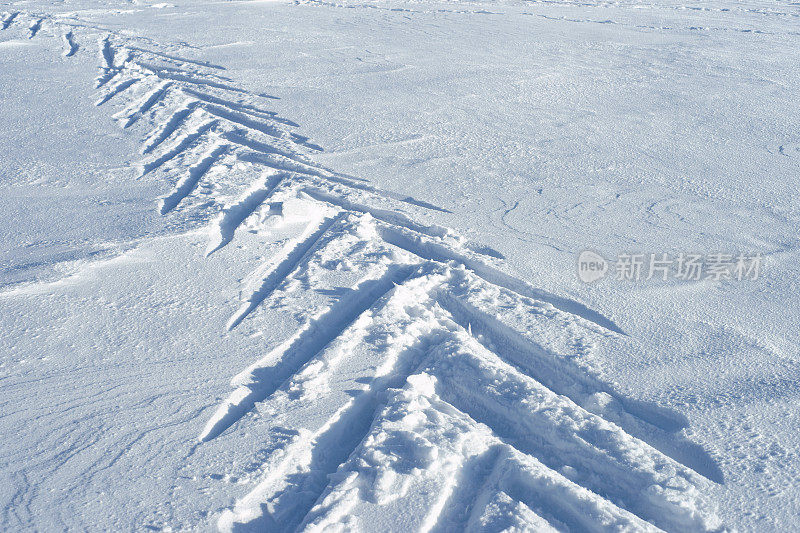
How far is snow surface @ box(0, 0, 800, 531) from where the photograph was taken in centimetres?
190

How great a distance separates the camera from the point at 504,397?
2.24m

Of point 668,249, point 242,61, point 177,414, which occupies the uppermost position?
point 242,61

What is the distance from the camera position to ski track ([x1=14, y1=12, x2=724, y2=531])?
6.06ft

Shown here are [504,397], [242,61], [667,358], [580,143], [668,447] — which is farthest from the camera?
[242,61]

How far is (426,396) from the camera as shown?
2.25 m

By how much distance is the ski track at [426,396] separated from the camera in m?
1.85

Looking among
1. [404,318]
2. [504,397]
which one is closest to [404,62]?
[404,318]

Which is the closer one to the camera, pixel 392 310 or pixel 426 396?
pixel 426 396

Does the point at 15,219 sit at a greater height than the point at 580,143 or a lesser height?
lesser

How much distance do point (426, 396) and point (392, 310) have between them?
1.77ft

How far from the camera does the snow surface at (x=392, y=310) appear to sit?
1901 mm

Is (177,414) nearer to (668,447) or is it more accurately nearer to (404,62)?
(668,447)

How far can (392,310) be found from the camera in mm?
2699

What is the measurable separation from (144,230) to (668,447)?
2671 mm
